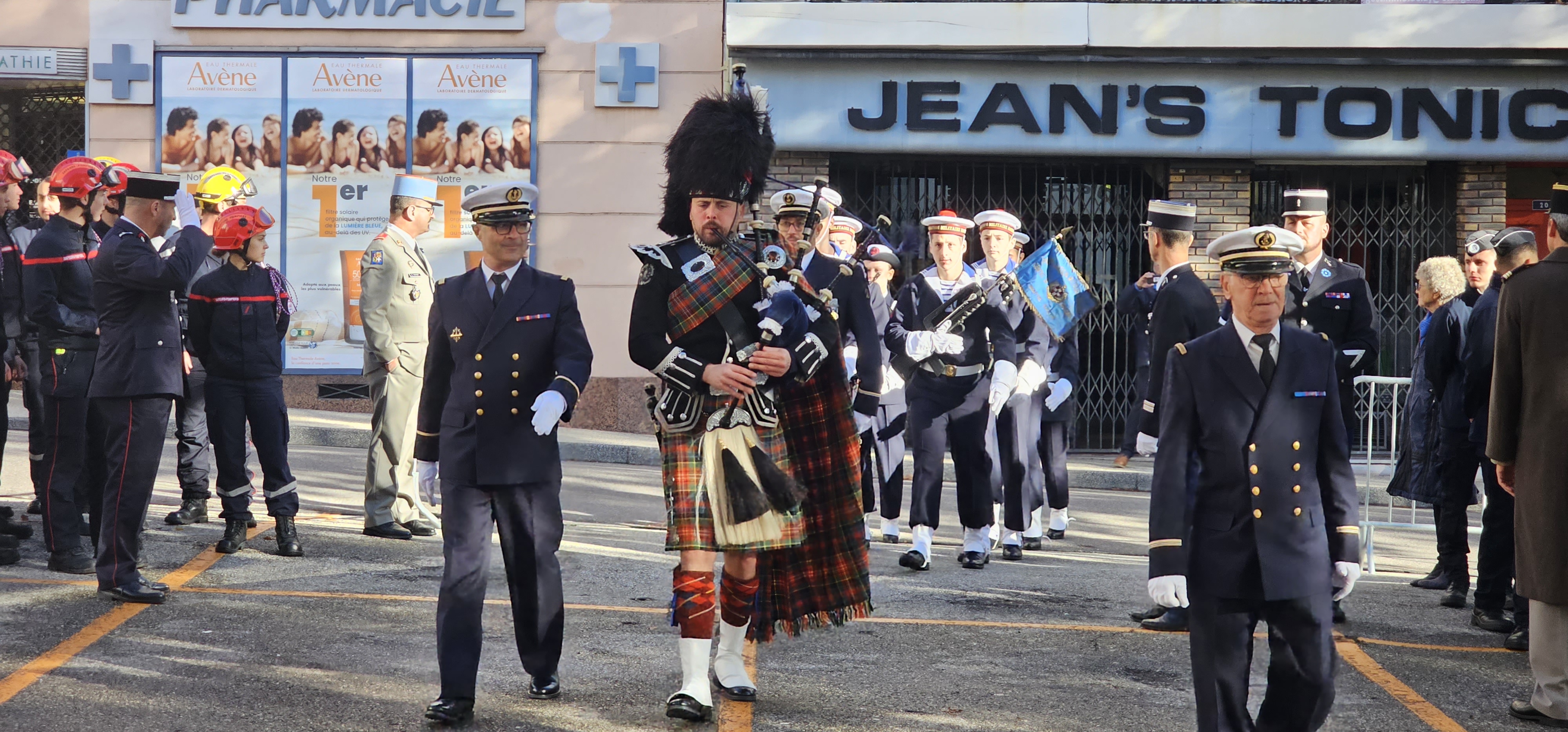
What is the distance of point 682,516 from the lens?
5.16 m

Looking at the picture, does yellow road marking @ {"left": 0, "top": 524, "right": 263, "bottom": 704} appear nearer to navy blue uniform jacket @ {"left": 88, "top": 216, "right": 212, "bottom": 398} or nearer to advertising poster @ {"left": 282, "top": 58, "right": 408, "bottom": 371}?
navy blue uniform jacket @ {"left": 88, "top": 216, "right": 212, "bottom": 398}

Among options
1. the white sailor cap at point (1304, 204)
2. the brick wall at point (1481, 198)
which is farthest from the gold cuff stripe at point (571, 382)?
the brick wall at point (1481, 198)

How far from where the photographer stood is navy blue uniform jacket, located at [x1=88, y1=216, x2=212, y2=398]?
22.0ft

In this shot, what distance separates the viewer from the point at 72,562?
732 cm

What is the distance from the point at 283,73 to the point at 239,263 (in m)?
8.23

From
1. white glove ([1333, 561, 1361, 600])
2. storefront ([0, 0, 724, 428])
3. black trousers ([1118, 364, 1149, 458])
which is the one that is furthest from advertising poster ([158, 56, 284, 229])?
white glove ([1333, 561, 1361, 600])

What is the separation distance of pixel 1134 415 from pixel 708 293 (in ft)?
30.9

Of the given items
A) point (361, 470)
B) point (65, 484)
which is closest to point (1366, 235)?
point (361, 470)

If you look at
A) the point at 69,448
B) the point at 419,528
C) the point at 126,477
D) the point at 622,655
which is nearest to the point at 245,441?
the point at 69,448

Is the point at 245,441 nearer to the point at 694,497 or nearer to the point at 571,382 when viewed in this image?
the point at 571,382

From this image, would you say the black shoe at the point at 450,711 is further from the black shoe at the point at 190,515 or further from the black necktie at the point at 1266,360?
the black shoe at the point at 190,515

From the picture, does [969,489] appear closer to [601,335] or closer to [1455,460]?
[1455,460]

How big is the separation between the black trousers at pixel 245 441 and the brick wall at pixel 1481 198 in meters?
11.9

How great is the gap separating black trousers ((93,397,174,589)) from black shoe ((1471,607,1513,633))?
6133mm
